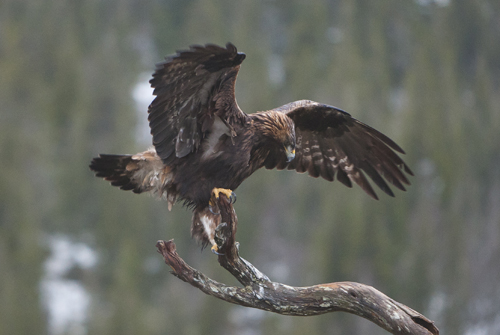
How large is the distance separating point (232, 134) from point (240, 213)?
26726mm

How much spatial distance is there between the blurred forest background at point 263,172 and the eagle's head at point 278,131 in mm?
23688

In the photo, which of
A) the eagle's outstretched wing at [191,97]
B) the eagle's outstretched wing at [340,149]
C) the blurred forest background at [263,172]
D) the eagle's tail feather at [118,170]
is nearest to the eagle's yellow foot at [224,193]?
the eagle's outstretched wing at [191,97]

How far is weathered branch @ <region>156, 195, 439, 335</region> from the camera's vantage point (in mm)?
4742

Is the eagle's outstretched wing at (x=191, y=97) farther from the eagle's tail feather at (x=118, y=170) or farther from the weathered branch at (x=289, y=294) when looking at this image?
the weathered branch at (x=289, y=294)

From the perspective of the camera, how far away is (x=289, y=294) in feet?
16.7

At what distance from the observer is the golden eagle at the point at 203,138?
214 inches

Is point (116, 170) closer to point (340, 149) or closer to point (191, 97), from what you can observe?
point (191, 97)

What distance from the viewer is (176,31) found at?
1586 inches

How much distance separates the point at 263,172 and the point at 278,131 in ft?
88.0

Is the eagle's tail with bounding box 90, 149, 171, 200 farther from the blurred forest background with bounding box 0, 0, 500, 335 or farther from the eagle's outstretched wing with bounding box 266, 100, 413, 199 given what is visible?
the blurred forest background with bounding box 0, 0, 500, 335

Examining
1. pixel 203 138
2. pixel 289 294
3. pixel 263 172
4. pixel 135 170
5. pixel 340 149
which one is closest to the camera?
pixel 289 294

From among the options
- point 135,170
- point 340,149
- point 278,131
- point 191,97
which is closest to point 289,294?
point 278,131

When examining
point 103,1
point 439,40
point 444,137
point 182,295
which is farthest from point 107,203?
point 439,40

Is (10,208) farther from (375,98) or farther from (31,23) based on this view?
(375,98)
